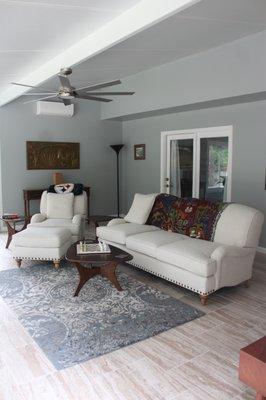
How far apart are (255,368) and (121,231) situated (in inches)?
108

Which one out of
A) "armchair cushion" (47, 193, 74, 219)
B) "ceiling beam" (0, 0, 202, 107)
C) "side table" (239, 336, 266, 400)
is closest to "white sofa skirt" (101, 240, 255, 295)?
"side table" (239, 336, 266, 400)

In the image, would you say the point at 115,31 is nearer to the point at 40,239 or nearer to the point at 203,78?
the point at 203,78

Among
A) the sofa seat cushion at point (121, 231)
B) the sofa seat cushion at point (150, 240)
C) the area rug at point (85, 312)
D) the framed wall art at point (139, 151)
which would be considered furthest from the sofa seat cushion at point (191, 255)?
the framed wall art at point (139, 151)

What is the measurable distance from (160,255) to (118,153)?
4483 mm

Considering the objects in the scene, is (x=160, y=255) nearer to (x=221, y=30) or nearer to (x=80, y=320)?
(x=80, y=320)

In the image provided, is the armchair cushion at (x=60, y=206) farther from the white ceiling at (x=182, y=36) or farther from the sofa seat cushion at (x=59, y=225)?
the white ceiling at (x=182, y=36)

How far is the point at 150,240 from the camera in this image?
3.92 meters

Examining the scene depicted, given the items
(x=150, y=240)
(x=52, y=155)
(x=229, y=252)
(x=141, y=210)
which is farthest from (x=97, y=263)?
(x=52, y=155)

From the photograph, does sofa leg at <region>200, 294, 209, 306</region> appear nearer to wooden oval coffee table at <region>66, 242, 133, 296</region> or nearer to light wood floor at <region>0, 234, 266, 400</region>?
light wood floor at <region>0, 234, 266, 400</region>

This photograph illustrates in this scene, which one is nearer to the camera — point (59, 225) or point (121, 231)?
point (121, 231)

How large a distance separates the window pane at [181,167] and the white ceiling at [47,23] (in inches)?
127

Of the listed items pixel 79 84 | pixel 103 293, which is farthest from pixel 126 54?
pixel 103 293

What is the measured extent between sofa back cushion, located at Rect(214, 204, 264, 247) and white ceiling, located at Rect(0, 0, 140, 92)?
7.74 ft

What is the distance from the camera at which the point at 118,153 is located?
773 cm
